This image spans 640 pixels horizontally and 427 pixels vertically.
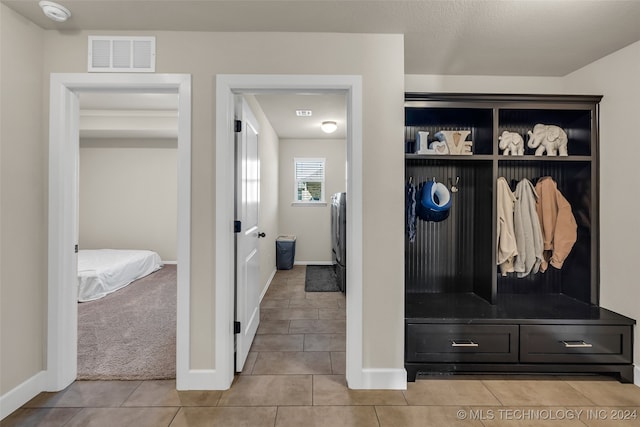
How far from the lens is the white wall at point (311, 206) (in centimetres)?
620

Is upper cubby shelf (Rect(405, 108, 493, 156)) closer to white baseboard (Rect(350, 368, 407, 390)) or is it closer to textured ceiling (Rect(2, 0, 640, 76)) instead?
textured ceiling (Rect(2, 0, 640, 76))

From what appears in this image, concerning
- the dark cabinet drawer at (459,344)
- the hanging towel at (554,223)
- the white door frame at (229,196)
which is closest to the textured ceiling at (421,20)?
the white door frame at (229,196)

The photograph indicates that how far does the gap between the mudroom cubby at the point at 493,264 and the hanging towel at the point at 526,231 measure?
8.7 inches

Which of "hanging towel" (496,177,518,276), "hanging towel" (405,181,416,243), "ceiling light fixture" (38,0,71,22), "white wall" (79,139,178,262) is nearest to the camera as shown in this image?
"ceiling light fixture" (38,0,71,22)

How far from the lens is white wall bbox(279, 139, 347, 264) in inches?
244

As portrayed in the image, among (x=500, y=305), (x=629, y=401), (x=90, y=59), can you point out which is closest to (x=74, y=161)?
(x=90, y=59)

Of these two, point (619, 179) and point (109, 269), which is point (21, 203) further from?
point (619, 179)

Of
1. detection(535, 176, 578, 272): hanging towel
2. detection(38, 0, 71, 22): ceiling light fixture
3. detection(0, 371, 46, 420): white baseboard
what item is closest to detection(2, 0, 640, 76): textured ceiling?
detection(38, 0, 71, 22): ceiling light fixture


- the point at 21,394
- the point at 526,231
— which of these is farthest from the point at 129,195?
the point at 526,231

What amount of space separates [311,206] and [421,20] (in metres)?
4.50

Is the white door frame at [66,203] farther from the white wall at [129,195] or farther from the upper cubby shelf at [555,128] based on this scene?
the white wall at [129,195]

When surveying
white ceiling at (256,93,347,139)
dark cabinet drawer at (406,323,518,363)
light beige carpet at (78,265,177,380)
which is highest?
white ceiling at (256,93,347,139)

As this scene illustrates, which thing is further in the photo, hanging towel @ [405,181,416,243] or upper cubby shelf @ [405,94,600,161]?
hanging towel @ [405,181,416,243]

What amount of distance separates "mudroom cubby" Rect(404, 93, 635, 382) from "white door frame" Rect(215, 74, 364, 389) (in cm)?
39
